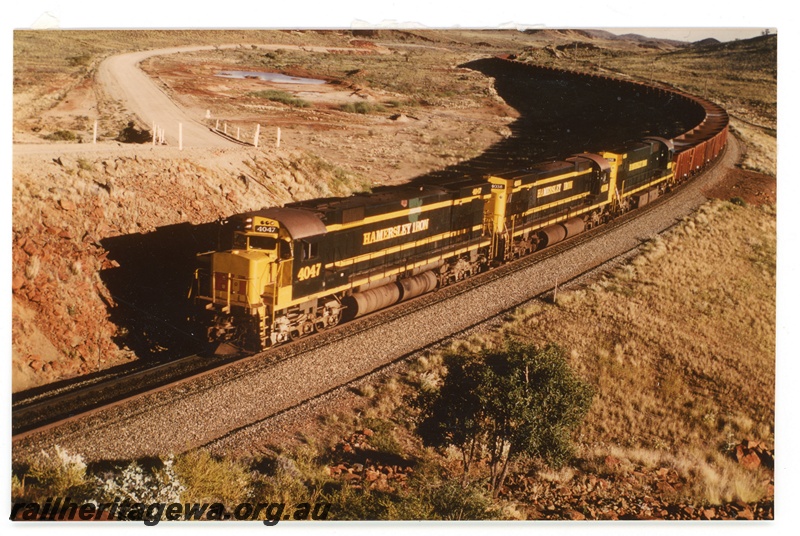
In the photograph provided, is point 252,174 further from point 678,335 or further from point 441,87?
point 678,335

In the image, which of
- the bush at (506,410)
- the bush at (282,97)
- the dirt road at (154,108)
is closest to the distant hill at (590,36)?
the bush at (506,410)

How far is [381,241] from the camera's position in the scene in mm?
18953

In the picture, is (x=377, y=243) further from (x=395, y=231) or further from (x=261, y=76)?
(x=261, y=76)

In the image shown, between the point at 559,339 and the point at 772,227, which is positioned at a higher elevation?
the point at 772,227

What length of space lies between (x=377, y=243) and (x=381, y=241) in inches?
6.9

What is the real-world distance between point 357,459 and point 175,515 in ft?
12.2

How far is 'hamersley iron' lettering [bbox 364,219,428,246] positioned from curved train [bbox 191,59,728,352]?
40 millimetres

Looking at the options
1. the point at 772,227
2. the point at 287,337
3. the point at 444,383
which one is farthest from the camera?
the point at 772,227

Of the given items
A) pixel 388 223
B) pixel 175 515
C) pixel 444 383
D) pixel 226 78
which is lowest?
pixel 175 515

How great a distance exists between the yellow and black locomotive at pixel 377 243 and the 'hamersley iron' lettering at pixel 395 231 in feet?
0.10

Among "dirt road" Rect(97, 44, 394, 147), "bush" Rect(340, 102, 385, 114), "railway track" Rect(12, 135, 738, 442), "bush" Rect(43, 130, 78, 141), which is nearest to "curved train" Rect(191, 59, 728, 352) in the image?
"railway track" Rect(12, 135, 738, 442)

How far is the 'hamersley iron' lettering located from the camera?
60.8 feet

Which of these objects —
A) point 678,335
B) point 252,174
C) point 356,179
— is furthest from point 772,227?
point 252,174

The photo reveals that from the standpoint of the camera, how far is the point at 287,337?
A: 16688 mm
